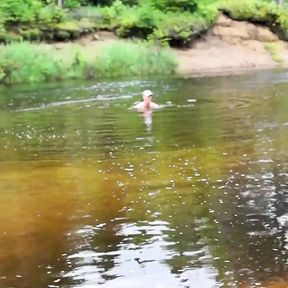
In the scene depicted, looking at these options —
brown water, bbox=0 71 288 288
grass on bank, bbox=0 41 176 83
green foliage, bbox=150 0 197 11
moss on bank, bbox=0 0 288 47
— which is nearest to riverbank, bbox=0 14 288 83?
grass on bank, bbox=0 41 176 83

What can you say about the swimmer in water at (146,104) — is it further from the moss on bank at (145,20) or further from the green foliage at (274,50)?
the green foliage at (274,50)

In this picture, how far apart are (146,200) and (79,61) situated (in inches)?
930

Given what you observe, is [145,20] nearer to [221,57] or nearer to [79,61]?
[221,57]

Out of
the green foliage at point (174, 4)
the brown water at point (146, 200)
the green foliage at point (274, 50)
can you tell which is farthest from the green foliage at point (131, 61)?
the brown water at point (146, 200)

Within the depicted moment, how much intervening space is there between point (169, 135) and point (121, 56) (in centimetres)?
1868

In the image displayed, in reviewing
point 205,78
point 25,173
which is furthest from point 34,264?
point 205,78

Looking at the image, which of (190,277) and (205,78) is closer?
Result: (190,277)

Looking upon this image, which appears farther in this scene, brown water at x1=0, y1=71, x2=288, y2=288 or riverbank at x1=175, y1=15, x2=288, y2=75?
riverbank at x1=175, y1=15, x2=288, y2=75

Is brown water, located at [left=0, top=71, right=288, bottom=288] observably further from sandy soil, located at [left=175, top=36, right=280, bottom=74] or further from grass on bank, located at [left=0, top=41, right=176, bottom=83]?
sandy soil, located at [left=175, top=36, right=280, bottom=74]

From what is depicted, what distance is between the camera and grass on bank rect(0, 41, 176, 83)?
30531 mm

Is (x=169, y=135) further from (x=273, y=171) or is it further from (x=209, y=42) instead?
(x=209, y=42)

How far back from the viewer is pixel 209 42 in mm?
38844

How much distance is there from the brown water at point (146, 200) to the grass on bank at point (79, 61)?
41.4 feet

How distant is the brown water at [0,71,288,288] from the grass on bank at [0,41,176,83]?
12.6 meters
